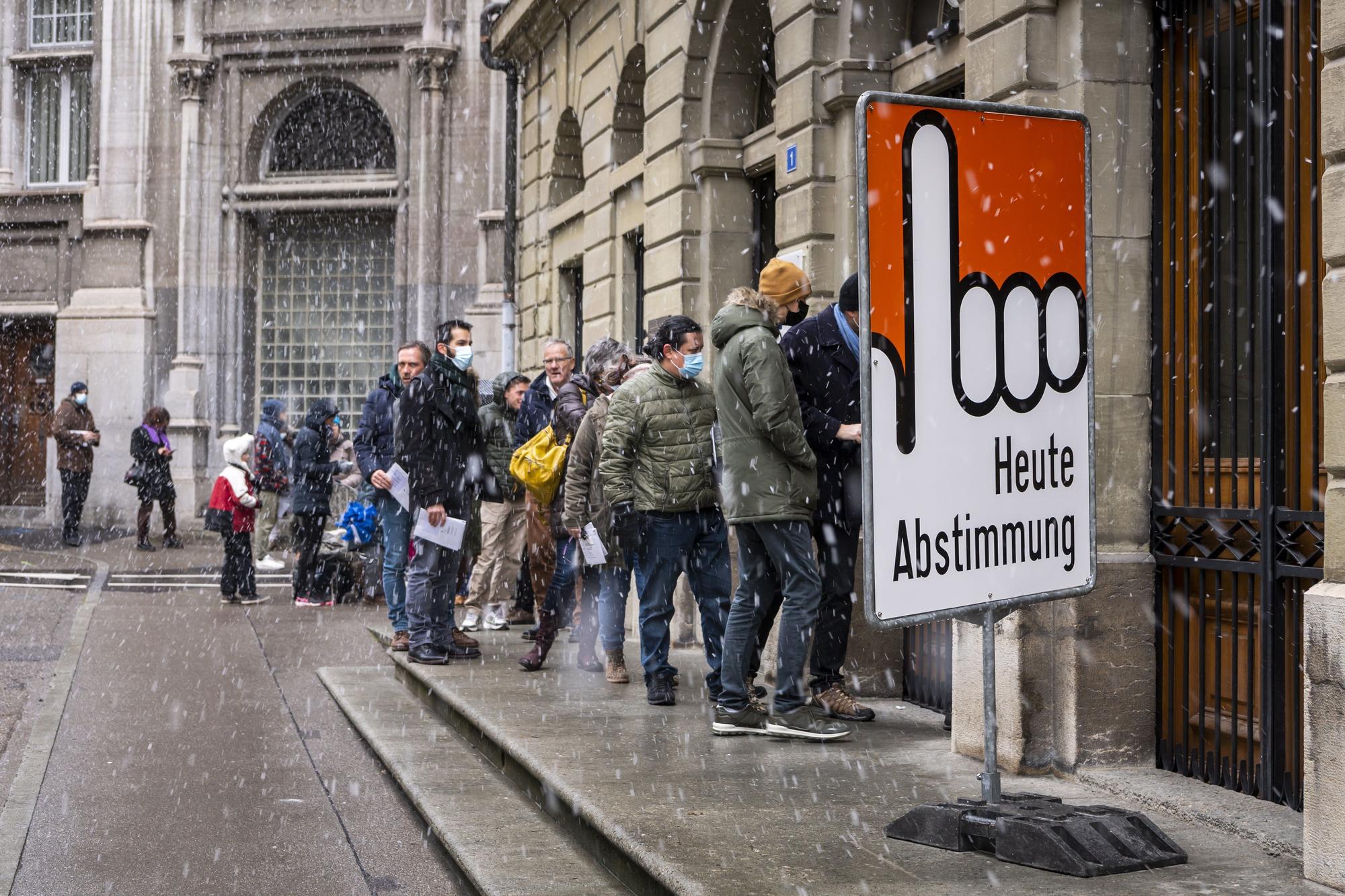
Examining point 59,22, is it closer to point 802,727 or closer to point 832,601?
point 832,601

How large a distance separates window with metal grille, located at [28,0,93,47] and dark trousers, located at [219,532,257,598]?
53.7 ft

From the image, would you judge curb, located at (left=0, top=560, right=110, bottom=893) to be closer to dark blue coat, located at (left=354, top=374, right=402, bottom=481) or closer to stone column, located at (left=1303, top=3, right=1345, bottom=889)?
dark blue coat, located at (left=354, top=374, right=402, bottom=481)

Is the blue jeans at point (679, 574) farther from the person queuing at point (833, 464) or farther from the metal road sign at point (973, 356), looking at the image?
the metal road sign at point (973, 356)

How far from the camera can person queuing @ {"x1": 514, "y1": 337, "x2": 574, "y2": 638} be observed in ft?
30.7

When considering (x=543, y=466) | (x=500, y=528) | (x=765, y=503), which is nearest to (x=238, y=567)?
(x=500, y=528)

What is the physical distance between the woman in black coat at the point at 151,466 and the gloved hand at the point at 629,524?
12750 mm

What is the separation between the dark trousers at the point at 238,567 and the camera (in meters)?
13.9

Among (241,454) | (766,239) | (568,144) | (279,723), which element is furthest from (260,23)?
(279,723)

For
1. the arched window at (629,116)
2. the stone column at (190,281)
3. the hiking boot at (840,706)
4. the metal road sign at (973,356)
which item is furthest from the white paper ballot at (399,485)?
the stone column at (190,281)

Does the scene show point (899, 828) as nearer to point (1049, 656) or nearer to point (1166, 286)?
point (1049, 656)

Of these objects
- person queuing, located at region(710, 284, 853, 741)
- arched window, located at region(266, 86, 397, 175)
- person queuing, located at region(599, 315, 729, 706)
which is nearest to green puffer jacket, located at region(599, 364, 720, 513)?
person queuing, located at region(599, 315, 729, 706)

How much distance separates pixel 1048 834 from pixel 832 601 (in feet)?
8.39

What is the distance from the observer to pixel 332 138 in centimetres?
2631

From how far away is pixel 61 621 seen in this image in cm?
1261
